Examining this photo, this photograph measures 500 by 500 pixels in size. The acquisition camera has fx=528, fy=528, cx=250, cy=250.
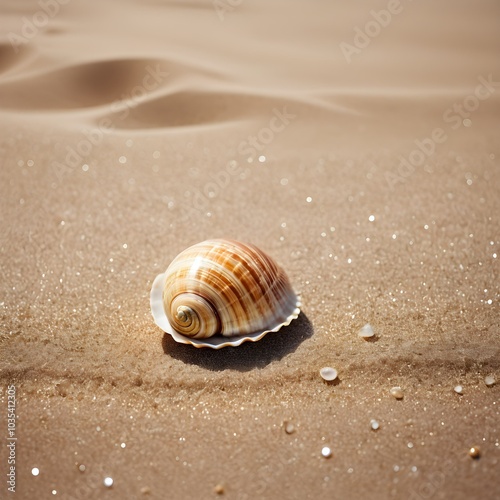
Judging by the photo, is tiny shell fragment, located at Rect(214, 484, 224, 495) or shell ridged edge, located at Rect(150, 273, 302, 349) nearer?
tiny shell fragment, located at Rect(214, 484, 224, 495)

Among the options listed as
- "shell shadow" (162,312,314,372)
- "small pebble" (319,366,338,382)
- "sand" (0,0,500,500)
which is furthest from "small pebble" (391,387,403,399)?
"shell shadow" (162,312,314,372)

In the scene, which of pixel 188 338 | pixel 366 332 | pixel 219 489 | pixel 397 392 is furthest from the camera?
pixel 366 332

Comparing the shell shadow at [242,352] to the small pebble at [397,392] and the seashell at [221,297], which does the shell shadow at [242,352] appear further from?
the small pebble at [397,392]

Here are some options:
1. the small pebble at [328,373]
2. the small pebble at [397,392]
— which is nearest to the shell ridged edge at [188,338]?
the small pebble at [328,373]

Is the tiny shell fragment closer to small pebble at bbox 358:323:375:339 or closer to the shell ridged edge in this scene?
the shell ridged edge

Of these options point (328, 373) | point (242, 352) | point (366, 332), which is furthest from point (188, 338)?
point (366, 332)

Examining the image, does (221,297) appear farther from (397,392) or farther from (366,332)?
(397,392)

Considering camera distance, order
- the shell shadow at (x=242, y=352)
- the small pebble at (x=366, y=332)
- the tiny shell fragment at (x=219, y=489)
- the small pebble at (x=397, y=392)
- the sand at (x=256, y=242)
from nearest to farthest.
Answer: the tiny shell fragment at (x=219, y=489) → the sand at (x=256, y=242) → the small pebble at (x=397, y=392) → the shell shadow at (x=242, y=352) → the small pebble at (x=366, y=332)
